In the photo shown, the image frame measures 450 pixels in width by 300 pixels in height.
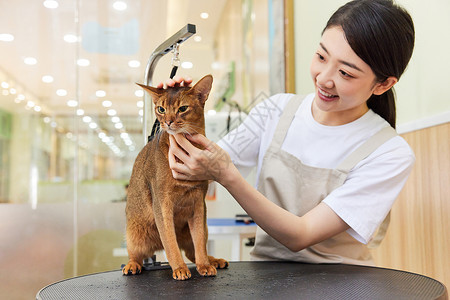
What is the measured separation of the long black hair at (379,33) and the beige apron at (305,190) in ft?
0.60

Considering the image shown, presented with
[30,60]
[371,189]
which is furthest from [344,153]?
[30,60]

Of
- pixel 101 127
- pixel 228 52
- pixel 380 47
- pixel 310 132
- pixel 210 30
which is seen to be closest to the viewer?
pixel 380 47

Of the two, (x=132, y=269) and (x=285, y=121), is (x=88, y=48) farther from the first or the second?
(x=132, y=269)

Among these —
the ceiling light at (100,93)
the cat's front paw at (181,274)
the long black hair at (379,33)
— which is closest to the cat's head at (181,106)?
the cat's front paw at (181,274)

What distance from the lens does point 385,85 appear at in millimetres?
1109

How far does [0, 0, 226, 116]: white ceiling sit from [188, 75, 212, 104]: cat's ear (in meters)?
1.97

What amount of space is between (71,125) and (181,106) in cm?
221

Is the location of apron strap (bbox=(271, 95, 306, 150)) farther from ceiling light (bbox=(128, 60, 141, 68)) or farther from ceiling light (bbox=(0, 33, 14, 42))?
ceiling light (bbox=(0, 33, 14, 42))

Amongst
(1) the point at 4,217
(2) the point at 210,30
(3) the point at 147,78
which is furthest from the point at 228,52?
(3) the point at 147,78

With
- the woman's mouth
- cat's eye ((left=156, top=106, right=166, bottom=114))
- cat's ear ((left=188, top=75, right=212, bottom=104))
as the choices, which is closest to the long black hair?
the woman's mouth

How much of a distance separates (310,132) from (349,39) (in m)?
0.29

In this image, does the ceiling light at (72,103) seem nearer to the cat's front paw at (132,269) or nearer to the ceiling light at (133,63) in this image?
the ceiling light at (133,63)

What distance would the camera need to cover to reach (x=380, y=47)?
1.00 meters

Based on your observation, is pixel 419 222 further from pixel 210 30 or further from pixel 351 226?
pixel 210 30
